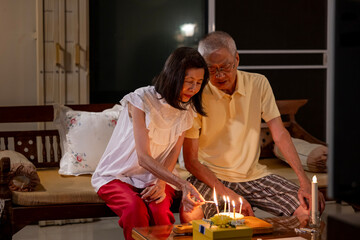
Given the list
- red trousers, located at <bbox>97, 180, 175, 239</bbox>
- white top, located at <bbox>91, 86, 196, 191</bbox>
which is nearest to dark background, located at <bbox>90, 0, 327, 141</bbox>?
white top, located at <bbox>91, 86, 196, 191</bbox>

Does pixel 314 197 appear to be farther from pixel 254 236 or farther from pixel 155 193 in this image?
pixel 155 193

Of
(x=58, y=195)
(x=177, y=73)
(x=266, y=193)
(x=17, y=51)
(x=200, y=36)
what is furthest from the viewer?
(x=200, y=36)

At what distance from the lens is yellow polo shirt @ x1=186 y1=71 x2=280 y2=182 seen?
2.63 m

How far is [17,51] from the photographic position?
402cm

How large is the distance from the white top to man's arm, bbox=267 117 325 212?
413 mm

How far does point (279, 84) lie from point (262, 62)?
0.24 metres

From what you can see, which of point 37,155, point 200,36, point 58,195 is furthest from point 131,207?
point 200,36

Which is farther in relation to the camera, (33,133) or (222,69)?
(33,133)

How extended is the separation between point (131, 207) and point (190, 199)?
11.2 inches

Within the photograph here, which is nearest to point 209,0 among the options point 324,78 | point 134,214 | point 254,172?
point 324,78

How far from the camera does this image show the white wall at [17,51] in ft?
13.1

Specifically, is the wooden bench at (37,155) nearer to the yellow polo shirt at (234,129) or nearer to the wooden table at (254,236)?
the yellow polo shirt at (234,129)

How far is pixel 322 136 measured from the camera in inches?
198

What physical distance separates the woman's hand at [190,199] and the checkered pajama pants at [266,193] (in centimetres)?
27
